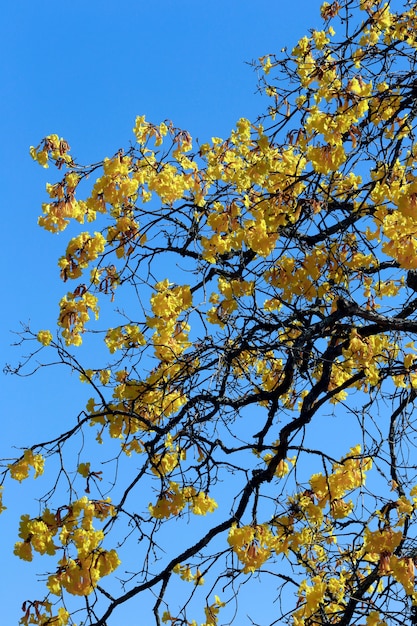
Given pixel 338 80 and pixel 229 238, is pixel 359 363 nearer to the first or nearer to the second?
pixel 229 238

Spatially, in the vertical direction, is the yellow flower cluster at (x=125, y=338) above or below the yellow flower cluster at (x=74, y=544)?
above

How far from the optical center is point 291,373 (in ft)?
15.0

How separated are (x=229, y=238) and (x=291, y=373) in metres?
0.71

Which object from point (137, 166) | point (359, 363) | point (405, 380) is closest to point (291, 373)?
point (359, 363)

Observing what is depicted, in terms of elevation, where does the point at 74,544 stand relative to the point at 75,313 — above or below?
below

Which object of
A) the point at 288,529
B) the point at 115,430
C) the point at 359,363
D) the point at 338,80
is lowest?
the point at 288,529

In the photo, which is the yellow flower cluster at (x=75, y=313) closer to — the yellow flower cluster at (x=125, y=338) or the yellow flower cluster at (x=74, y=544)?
the yellow flower cluster at (x=125, y=338)

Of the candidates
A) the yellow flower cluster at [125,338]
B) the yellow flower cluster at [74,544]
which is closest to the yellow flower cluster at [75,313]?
the yellow flower cluster at [125,338]

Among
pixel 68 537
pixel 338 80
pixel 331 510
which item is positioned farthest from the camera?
pixel 331 510

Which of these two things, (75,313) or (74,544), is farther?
(75,313)

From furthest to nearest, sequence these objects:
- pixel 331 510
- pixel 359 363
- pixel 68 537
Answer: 1. pixel 331 510
2. pixel 359 363
3. pixel 68 537

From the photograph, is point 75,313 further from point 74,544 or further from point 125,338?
point 74,544

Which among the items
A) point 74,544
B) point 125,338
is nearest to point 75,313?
point 125,338

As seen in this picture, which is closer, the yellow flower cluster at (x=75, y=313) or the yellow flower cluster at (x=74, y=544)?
the yellow flower cluster at (x=74, y=544)
